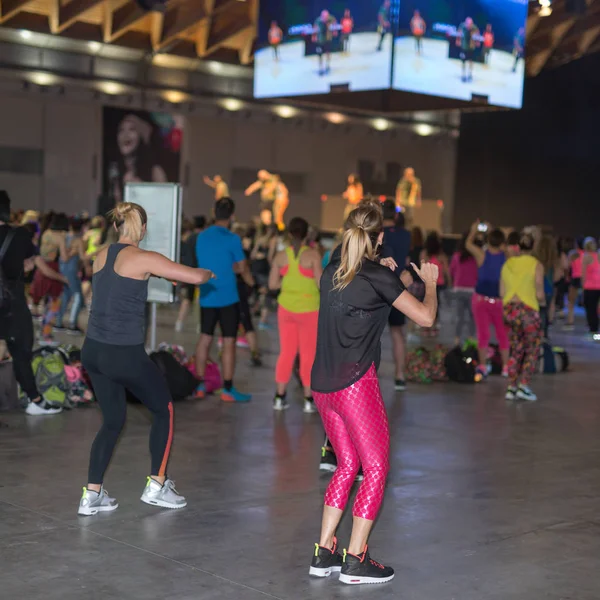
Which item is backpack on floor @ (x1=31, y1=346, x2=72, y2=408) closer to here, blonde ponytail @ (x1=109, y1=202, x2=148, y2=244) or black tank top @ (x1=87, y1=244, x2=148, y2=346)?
black tank top @ (x1=87, y1=244, x2=148, y2=346)

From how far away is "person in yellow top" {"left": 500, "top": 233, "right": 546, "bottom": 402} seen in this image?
904cm

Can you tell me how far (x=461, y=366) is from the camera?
10.5 meters

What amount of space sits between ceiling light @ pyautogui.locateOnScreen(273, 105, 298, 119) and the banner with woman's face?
366 cm

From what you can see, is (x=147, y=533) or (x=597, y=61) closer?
(x=147, y=533)

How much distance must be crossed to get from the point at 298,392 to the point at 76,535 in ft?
15.8

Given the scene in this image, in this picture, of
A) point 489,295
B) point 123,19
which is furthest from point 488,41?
point 123,19

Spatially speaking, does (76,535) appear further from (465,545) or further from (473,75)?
(473,75)

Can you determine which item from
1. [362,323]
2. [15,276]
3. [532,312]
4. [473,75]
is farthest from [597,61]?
[362,323]

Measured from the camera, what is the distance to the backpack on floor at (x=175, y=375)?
8.59m

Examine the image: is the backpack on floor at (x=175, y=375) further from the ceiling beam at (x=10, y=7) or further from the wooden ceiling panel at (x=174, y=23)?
the ceiling beam at (x=10, y=7)

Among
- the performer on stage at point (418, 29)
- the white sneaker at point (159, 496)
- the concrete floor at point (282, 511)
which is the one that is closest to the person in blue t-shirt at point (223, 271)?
the concrete floor at point (282, 511)

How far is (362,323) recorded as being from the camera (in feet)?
13.9

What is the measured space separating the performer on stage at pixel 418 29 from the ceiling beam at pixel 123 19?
10280 mm

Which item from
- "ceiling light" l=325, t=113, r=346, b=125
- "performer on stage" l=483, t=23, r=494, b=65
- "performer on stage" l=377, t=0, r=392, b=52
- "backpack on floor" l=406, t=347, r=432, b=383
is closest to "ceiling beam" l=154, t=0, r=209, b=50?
"ceiling light" l=325, t=113, r=346, b=125
